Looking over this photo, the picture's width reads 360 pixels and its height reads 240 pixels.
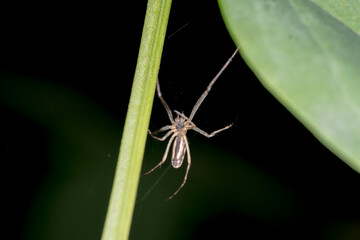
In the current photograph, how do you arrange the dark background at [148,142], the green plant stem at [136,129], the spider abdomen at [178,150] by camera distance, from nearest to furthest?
the green plant stem at [136,129] → the spider abdomen at [178,150] → the dark background at [148,142]

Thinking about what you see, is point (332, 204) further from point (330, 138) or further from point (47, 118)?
point (330, 138)

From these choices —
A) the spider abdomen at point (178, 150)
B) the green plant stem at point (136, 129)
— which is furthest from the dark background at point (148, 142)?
the green plant stem at point (136, 129)

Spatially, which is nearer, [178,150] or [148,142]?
[178,150]

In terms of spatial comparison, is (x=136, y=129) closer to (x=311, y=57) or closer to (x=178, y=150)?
(x=311, y=57)

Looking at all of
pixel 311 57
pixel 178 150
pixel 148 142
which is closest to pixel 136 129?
pixel 311 57

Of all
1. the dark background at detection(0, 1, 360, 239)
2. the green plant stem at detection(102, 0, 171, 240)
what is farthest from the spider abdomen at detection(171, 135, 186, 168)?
the green plant stem at detection(102, 0, 171, 240)

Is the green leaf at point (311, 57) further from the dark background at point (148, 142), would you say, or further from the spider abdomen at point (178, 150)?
the spider abdomen at point (178, 150)

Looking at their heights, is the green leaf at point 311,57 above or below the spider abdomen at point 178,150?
below
